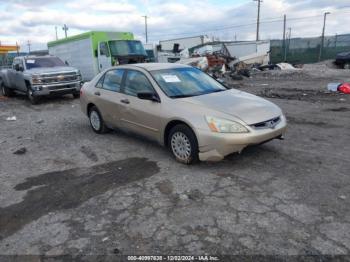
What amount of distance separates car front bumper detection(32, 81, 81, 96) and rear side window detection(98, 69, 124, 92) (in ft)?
21.4

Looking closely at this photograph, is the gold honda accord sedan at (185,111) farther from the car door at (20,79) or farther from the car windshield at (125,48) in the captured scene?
the car windshield at (125,48)

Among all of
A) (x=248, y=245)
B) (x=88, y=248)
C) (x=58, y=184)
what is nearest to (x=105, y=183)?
(x=58, y=184)

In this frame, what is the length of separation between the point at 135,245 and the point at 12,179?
2.95 meters

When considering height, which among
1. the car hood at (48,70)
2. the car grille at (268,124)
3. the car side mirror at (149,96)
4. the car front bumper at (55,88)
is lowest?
the car front bumper at (55,88)

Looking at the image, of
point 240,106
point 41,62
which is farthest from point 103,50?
point 240,106

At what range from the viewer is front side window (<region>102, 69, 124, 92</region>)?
658 centimetres

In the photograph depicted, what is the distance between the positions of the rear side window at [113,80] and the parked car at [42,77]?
6.55 m

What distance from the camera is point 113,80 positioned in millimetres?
6777

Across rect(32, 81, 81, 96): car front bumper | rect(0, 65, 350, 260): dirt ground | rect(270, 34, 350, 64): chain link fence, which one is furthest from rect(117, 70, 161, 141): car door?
rect(270, 34, 350, 64): chain link fence

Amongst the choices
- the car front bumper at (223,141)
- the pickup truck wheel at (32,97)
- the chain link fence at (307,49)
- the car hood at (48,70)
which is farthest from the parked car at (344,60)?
the car front bumper at (223,141)

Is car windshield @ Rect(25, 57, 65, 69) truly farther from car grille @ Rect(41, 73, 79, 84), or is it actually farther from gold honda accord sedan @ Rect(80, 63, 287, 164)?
gold honda accord sedan @ Rect(80, 63, 287, 164)

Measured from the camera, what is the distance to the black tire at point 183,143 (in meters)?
4.97

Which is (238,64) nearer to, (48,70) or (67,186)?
(48,70)

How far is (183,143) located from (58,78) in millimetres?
9341
